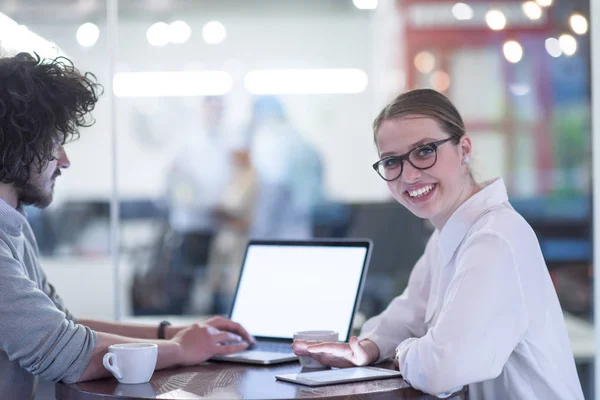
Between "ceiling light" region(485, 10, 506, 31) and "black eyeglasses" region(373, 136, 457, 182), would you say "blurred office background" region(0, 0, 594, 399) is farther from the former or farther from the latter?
"black eyeglasses" region(373, 136, 457, 182)

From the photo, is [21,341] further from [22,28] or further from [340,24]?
[340,24]

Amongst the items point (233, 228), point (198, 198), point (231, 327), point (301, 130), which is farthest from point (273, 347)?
point (301, 130)

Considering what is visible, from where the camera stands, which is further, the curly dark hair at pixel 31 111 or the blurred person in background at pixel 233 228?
the blurred person in background at pixel 233 228

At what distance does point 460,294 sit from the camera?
1.42 m

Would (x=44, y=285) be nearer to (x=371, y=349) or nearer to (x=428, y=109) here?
(x=371, y=349)

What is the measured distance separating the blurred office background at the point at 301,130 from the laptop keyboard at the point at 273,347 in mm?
1656

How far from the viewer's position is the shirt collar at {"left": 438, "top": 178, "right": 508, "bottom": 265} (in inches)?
64.6

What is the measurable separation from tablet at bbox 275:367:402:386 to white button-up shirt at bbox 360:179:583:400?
0.22 feet

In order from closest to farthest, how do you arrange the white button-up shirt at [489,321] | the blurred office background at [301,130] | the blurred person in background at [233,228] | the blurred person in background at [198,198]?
the white button-up shirt at [489,321] → the blurred office background at [301,130] → the blurred person in background at [233,228] → the blurred person in background at [198,198]

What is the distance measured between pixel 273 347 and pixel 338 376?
0.40m

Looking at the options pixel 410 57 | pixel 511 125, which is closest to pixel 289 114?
pixel 410 57

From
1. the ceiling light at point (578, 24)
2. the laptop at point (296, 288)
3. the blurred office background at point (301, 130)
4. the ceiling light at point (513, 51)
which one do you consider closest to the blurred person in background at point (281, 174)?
the blurred office background at point (301, 130)

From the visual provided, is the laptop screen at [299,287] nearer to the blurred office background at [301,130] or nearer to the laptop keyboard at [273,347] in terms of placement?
the laptop keyboard at [273,347]

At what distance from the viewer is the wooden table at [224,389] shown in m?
1.38
